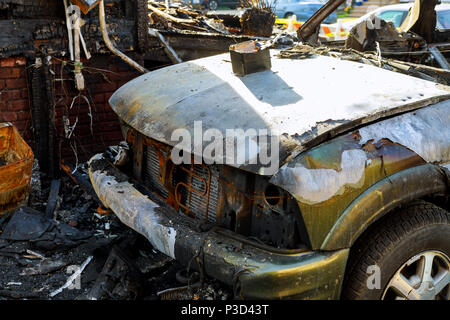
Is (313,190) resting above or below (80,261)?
above

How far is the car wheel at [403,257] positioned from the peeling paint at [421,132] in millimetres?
321

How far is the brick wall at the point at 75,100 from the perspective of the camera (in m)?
4.76

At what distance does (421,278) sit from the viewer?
107 inches

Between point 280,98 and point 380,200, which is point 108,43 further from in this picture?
point 380,200

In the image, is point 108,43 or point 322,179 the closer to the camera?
point 322,179

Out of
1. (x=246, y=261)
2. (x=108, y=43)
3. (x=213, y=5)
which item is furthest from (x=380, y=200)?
(x=213, y=5)

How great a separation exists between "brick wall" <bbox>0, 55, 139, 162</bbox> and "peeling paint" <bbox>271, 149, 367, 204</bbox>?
330 centimetres

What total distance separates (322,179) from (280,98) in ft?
2.21

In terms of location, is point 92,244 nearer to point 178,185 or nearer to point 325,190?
point 178,185

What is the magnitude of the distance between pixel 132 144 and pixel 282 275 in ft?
5.84

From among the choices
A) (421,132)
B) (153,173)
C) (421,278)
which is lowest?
(421,278)

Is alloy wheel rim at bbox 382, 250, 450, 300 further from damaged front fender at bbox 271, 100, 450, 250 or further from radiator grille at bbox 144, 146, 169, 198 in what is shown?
radiator grille at bbox 144, 146, 169, 198

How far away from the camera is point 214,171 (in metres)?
2.80

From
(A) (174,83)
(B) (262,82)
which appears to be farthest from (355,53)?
(A) (174,83)
